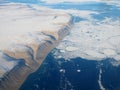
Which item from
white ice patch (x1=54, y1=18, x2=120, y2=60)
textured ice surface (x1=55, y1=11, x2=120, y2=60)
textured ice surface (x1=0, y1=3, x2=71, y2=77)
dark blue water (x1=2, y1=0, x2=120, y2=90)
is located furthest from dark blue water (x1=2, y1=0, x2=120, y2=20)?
dark blue water (x1=2, y1=0, x2=120, y2=90)

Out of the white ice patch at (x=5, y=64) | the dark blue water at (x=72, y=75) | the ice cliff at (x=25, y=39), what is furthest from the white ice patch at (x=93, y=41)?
the white ice patch at (x=5, y=64)

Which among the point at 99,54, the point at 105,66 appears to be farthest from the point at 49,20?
the point at 105,66

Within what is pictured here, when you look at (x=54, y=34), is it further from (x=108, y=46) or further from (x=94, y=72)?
(x=94, y=72)

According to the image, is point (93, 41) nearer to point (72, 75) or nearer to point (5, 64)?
point (72, 75)

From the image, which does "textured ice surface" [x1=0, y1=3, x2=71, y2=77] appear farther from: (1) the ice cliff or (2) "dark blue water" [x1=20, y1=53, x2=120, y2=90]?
(2) "dark blue water" [x1=20, y1=53, x2=120, y2=90]

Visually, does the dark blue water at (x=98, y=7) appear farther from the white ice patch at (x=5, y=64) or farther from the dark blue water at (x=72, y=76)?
the white ice patch at (x=5, y=64)
